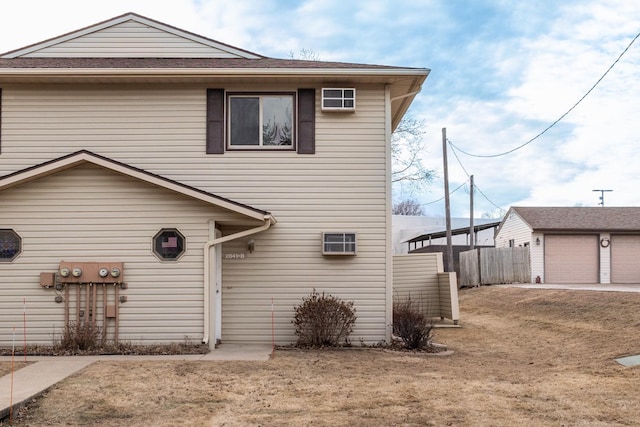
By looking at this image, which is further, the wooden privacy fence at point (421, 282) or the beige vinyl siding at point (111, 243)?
the wooden privacy fence at point (421, 282)

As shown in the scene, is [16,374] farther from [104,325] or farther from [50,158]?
[50,158]


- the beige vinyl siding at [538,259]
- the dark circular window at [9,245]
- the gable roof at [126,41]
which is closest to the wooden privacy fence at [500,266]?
the beige vinyl siding at [538,259]

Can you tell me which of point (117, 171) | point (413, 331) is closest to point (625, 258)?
point (413, 331)

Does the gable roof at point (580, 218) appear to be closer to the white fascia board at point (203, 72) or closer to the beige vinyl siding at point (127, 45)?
the white fascia board at point (203, 72)

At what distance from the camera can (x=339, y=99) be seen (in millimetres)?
12258

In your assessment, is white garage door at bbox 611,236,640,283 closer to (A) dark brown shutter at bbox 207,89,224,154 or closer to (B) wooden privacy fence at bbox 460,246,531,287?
(B) wooden privacy fence at bbox 460,246,531,287

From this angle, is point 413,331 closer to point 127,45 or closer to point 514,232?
point 127,45

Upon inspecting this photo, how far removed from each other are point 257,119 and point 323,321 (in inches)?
158

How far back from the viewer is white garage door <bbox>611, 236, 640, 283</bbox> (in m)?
27.7

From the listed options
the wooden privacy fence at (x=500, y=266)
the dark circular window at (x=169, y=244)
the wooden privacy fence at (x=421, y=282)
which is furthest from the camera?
the wooden privacy fence at (x=500, y=266)

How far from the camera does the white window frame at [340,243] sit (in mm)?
12125

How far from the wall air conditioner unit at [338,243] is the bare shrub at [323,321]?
868 mm

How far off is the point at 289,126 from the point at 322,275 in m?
2.93

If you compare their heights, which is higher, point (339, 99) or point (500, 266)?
point (339, 99)
